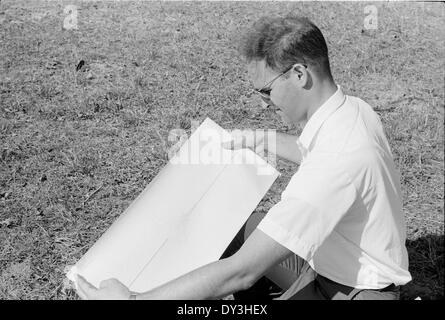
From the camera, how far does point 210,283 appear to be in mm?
1731

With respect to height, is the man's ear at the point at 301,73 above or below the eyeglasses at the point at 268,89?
above

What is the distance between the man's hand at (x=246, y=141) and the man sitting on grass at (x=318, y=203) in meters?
0.48

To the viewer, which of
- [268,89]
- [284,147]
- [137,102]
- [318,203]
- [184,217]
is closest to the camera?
[318,203]

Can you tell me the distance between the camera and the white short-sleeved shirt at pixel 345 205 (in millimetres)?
1696

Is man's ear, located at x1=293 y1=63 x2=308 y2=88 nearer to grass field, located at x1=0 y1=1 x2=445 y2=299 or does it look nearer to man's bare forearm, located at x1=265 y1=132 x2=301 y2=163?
man's bare forearm, located at x1=265 y1=132 x2=301 y2=163

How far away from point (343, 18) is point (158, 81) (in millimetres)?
1867

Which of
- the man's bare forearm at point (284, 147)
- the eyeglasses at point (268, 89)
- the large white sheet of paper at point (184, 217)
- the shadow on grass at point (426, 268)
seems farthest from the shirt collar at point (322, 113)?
the shadow on grass at point (426, 268)

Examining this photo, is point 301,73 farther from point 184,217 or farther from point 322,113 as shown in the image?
point 184,217

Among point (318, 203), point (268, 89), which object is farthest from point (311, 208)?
point (268, 89)

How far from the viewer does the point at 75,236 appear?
3055mm

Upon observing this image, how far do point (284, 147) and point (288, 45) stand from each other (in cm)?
72

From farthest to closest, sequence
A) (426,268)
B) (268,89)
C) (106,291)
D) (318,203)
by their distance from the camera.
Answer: (426,268)
(268,89)
(106,291)
(318,203)

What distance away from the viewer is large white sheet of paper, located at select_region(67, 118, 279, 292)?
2.19 m

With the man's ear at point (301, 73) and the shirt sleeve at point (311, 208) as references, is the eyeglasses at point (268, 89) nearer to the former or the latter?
the man's ear at point (301, 73)
